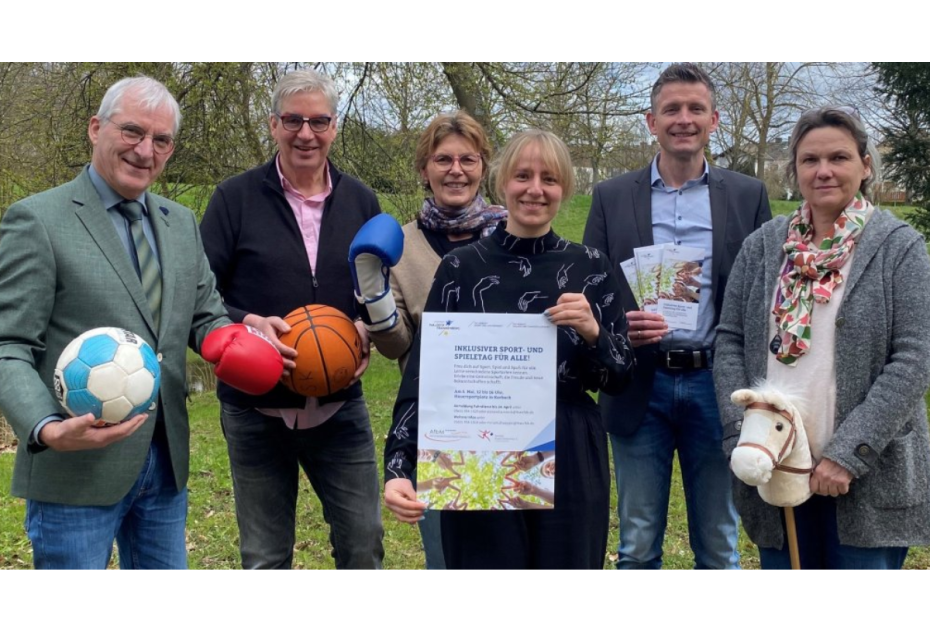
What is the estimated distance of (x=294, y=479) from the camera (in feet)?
12.6

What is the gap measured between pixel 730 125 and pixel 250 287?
717cm

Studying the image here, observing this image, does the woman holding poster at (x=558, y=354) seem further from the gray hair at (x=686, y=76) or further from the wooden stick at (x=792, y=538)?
the gray hair at (x=686, y=76)

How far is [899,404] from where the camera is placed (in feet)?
9.05

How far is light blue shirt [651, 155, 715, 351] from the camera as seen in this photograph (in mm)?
3650

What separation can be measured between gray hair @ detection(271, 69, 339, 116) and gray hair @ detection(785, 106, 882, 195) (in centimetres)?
190

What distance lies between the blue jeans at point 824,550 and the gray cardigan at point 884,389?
0.07 metres

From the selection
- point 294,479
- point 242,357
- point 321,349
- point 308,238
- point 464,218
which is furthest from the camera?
point 294,479

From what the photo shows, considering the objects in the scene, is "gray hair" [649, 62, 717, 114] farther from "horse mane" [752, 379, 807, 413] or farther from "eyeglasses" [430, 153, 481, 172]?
"horse mane" [752, 379, 807, 413]

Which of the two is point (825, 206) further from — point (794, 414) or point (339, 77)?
point (339, 77)

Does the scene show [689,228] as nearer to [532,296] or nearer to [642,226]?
[642,226]

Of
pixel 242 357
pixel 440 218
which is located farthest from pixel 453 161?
pixel 242 357

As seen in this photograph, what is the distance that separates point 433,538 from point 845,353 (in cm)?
182

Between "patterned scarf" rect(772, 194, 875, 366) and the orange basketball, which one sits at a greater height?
"patterned scarf" rect(772, 194, 875, 366)

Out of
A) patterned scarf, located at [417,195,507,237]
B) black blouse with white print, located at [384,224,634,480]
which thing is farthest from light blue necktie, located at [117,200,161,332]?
patterned scarf, located at [417,195,507,237]
